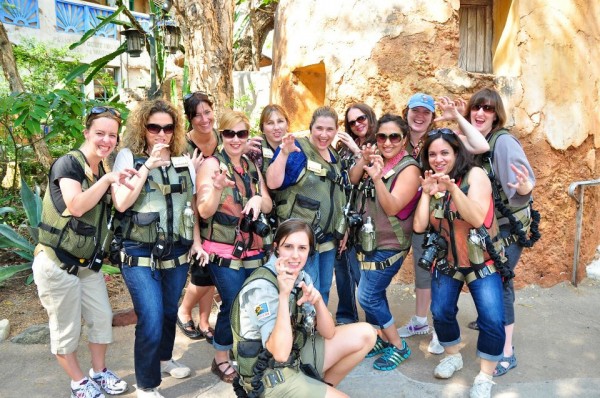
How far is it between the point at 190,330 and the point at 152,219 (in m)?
1.73

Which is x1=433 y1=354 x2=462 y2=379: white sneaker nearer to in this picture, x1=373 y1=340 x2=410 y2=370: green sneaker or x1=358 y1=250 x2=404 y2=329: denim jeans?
x1=373 y1=340 x2=410 y2=370: green sneaker

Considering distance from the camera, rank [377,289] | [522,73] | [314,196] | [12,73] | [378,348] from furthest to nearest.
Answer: [12,73] < [522,73] < [378,348] < [377,289] < [314,196]

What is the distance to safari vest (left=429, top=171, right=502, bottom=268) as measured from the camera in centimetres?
325

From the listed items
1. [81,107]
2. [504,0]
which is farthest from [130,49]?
[504,0]

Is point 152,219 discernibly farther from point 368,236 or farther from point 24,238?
point 24,238

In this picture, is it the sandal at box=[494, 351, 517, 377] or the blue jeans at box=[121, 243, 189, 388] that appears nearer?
the blue jeans at box=[121, 243, 189, 388]

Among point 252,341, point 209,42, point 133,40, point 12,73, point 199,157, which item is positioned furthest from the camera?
point 133,40

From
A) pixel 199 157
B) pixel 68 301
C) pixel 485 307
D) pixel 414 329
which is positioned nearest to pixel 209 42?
pixel 199 157

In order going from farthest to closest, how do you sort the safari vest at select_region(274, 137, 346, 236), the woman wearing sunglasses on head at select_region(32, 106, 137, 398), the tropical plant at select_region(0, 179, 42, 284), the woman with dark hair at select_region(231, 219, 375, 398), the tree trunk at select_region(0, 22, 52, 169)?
1. the tree trunk at select_region(0, 22, 52, 169)
2. the tropical plant at select_region(0, 179, 42, 284)
3. the safari vest at select_region(274, 137, 346, 236)
4. the woman wearing sunglasses on head at select_region(32, 106, 137, 398)
5. the woman with dark hair at select_region(231, 219, 375, 398)

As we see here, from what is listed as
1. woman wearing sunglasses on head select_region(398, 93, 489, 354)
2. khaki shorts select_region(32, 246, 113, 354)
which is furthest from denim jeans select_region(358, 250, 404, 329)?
khaki shorts select_region(32, 246, 113, 354)

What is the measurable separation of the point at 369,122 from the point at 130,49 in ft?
16.5

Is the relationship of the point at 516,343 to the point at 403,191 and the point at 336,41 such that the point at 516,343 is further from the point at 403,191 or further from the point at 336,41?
the point at 336,41

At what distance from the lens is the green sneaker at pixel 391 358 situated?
3783 mm

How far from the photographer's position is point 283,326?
8.34 feet
